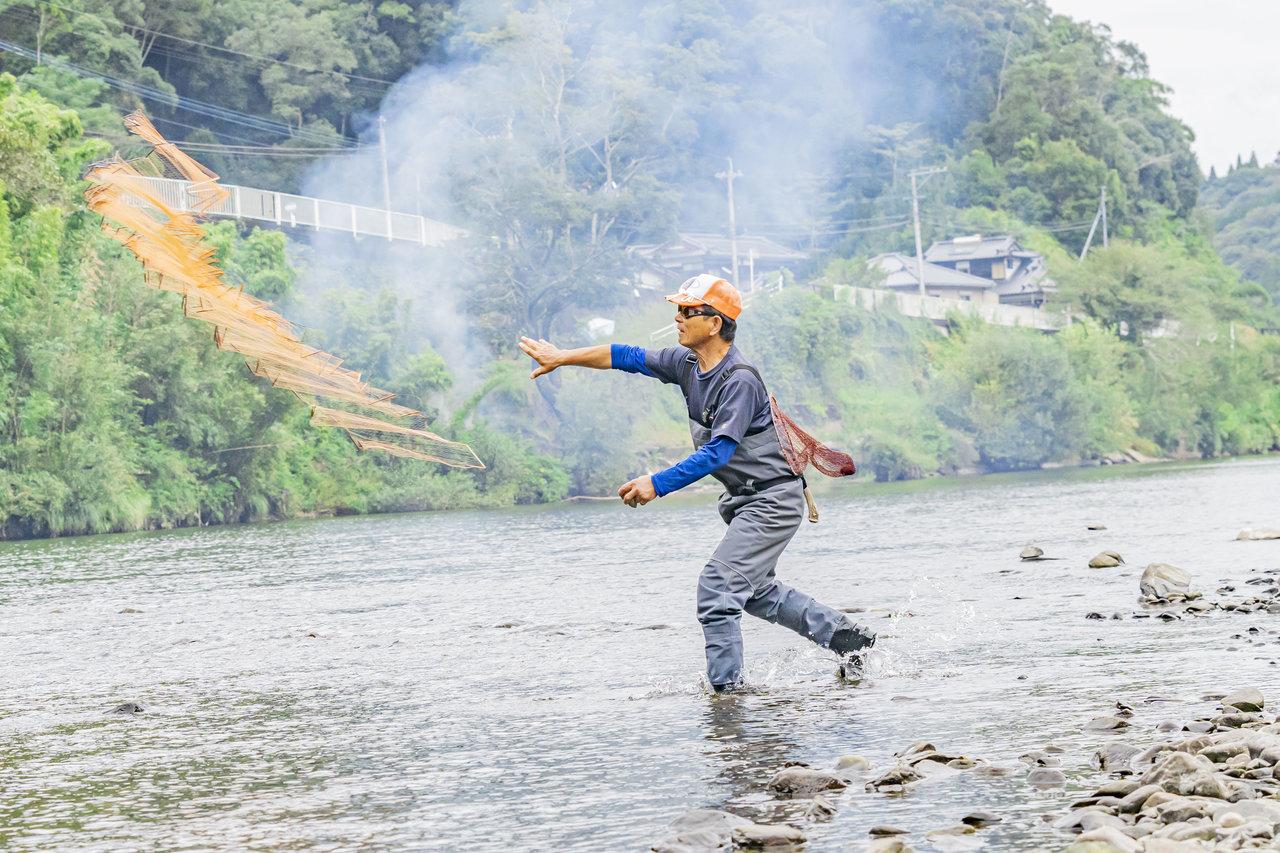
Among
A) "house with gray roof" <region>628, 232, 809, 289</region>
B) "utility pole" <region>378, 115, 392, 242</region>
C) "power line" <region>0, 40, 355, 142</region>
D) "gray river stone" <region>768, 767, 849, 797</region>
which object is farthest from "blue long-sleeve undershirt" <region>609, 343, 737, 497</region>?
"house with gray roof" <region>628, 232, 809, 289</region>

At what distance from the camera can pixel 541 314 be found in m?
74.6

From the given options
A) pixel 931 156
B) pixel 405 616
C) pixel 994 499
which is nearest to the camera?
pixel 405 616

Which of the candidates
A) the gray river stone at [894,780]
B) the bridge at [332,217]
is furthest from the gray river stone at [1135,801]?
the bridge at [332,217]

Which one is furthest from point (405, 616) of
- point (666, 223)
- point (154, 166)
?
point (666, 223)

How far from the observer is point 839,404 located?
80500mm

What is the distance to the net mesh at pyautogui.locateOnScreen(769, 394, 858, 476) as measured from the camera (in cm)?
1047

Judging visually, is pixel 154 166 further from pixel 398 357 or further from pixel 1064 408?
pixel 1064 408

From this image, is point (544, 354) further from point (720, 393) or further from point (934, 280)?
point (934, 280)

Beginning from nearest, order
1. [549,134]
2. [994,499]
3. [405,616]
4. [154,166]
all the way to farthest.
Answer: [154,166] → [405,616] → [994,499] → [549,134]

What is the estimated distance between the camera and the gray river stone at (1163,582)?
51.1 feet

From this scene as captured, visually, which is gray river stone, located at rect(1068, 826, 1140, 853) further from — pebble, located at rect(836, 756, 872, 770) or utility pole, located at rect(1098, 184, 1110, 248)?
utility pole, located at rect(1098, 184, 1110, 248)

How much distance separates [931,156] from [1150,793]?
4791 inches

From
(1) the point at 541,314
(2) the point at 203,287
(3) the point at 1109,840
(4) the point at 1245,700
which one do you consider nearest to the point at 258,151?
(1) the point at 541,314

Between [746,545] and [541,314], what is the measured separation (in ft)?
212
